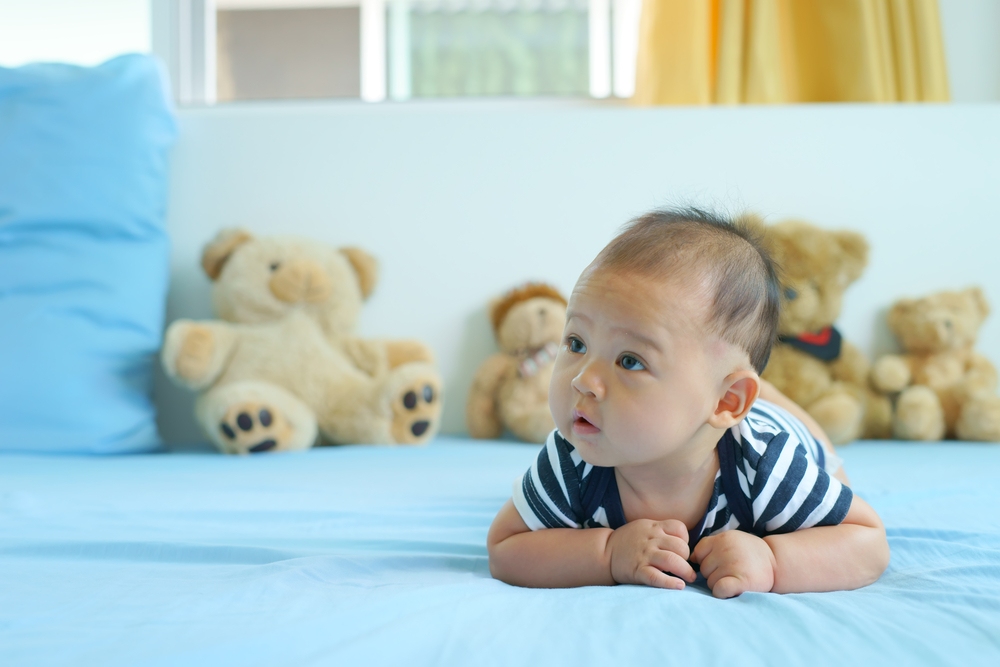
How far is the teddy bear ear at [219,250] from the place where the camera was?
1.51 metres

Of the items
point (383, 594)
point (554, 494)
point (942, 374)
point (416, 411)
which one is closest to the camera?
point (383, 594)

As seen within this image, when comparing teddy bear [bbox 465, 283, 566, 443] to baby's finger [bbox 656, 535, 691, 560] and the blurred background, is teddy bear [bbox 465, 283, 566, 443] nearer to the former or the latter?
the blurred background

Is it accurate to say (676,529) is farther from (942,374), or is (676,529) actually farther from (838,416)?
(942,374)

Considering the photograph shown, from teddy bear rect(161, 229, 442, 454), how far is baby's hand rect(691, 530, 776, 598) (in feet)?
2.76

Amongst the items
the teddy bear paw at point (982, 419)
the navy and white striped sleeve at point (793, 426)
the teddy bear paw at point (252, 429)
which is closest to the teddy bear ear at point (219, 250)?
the teddy bear paw at point (252, 429)

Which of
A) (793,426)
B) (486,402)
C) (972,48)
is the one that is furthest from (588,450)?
(972,48)

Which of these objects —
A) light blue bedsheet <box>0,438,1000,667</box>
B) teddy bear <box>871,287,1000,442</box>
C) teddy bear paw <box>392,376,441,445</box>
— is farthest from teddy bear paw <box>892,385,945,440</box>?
teddy bear paw <box>392,376,441,445</box>

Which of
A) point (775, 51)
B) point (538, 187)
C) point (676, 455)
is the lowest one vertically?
point (676, 455)

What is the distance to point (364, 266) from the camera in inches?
61.3

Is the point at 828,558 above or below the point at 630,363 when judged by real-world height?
below

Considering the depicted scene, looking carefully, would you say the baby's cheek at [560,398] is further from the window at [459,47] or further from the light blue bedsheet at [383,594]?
the window at [459,47]

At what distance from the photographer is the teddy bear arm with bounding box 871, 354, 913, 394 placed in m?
1.47

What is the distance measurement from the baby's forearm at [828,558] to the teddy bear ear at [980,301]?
116cm

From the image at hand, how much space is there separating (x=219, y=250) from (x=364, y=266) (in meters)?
0.29
